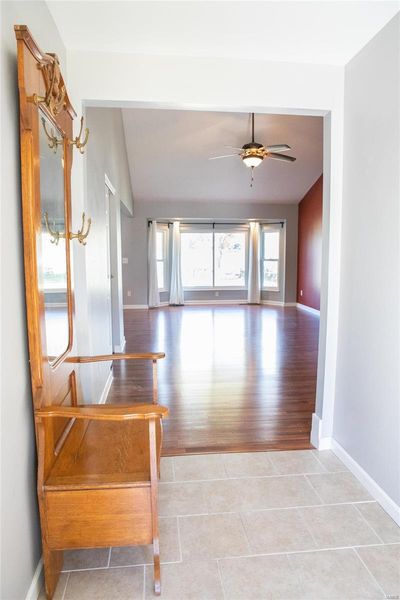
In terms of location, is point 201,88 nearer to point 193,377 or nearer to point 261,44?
point 261,44

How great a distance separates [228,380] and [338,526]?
213 centimetres

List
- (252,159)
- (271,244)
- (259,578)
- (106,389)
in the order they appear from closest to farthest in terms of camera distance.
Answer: (259,578) → (106,389) → (252,159) → (271,244)

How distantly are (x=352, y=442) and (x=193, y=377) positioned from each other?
1991 mm

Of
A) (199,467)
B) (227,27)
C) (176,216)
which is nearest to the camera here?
(227,27)

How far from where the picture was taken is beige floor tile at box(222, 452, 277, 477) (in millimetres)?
2195

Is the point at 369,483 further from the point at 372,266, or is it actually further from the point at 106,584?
the point at 106,584

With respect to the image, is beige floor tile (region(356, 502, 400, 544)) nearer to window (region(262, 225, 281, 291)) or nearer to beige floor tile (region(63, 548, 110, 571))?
beige floor tile (region(63, 548, 110, 571))

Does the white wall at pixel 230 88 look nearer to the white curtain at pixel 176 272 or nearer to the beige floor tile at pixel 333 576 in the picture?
the beige floor tile at pixel 333 576

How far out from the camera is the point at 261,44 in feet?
6.63

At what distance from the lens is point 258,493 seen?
2.01 metres

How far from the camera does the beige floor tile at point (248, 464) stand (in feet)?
7.20

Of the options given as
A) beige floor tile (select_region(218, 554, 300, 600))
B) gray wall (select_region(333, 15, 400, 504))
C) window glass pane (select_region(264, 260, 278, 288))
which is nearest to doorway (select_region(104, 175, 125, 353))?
gray wall (select_region(333, 15, 400, 504))

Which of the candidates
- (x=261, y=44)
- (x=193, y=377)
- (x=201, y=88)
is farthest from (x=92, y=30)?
(x=193, y=377)

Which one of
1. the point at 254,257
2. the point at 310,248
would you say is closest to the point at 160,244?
the point at 254,257
